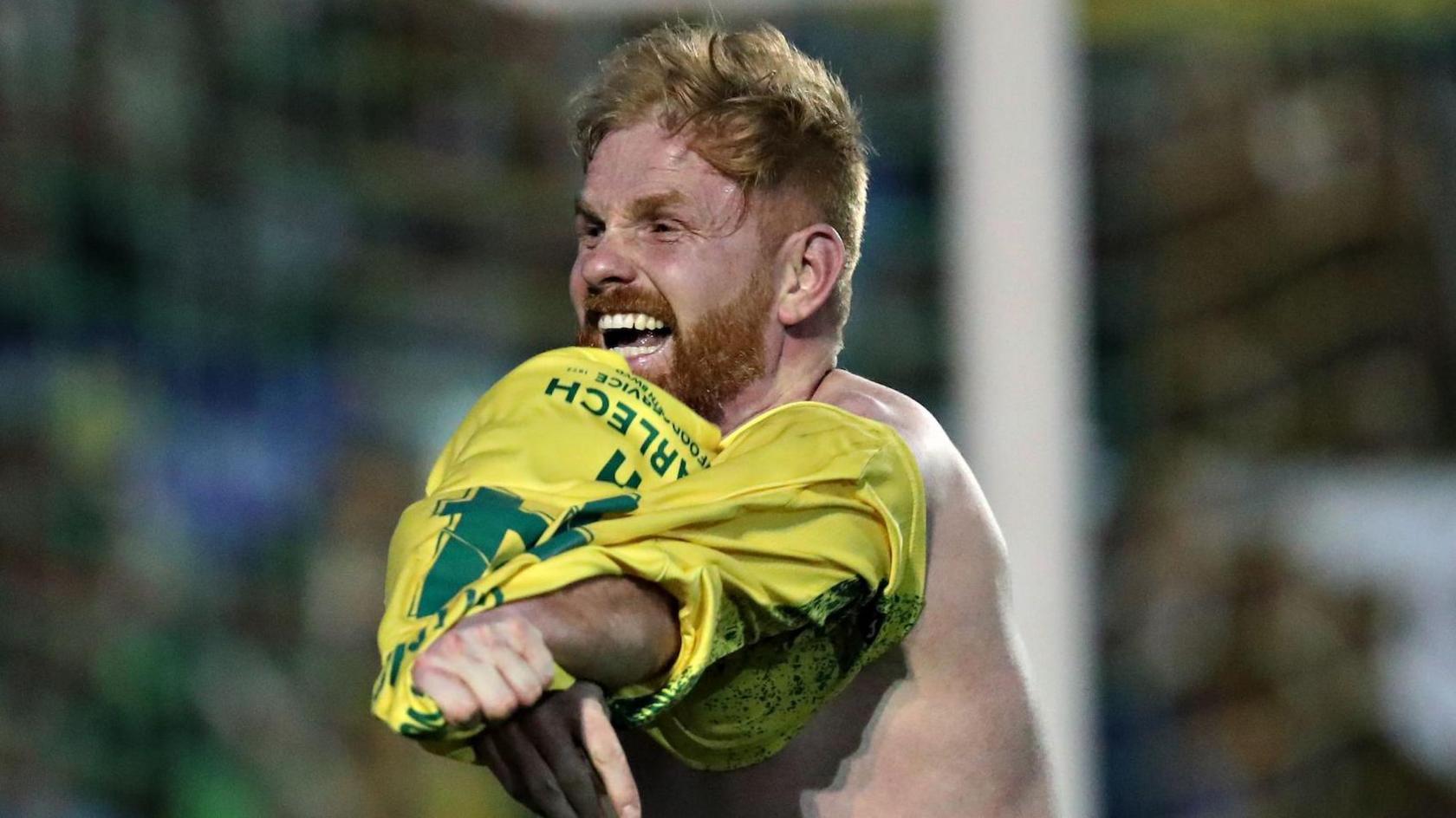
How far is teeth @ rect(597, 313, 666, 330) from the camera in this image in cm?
211

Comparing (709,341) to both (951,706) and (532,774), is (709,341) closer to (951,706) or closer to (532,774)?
(951,706)

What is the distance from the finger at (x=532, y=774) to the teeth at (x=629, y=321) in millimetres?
628

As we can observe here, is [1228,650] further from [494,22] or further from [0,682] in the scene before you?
[0,682]

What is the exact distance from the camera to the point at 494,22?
6504 millimetres

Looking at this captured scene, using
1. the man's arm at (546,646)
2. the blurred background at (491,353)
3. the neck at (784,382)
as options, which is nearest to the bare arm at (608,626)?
the man's arm at (546,646)

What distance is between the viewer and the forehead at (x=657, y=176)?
213cm

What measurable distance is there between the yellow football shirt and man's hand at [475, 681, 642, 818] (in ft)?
0.14

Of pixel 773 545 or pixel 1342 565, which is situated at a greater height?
pixel 773 545

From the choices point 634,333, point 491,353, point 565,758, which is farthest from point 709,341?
point 491,353

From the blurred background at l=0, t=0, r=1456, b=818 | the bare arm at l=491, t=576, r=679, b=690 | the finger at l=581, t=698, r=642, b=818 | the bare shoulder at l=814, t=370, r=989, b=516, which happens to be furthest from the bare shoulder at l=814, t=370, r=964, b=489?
the blurred background at l=0, t=0, r=1456, b=818

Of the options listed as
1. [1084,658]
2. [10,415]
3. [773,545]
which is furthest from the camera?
[10,415]

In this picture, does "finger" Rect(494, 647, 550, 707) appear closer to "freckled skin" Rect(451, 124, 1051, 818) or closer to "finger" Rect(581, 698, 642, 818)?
"finger" Rect(581, 698, 642, 818)

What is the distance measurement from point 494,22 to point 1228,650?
2.99 metres

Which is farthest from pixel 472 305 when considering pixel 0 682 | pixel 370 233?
pixel 0 682
